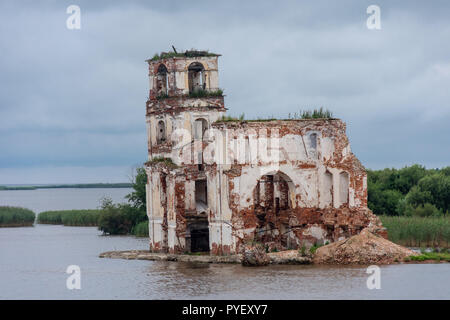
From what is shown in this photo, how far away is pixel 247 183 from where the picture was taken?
45250 mm

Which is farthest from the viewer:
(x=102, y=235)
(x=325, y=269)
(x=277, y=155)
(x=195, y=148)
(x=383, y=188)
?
(x=102, y=235)

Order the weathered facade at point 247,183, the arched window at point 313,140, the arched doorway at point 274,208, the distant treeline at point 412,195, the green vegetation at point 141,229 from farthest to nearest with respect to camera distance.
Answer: the green vegetation at point 141,229, the distant treeline at point 412,195, the arched doorway at point 274,208, the arched window at point 313,140, the weathered facade at point 247,183

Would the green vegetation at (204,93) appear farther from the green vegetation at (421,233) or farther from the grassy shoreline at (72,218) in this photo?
the grassy shoreline at (72,218)

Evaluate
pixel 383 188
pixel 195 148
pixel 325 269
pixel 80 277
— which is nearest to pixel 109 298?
pixel 80 277

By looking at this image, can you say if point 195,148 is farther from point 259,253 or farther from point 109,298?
point 109,298

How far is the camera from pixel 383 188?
207 ft

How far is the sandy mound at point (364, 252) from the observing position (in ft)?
141

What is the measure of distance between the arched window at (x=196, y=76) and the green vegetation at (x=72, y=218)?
95.2 ft

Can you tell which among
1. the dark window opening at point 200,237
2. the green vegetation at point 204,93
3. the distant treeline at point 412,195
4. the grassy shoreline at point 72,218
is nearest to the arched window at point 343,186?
the dark window opening at point 200,237

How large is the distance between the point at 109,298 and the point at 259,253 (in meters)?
8.23

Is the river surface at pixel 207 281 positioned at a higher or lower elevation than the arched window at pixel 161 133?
lower

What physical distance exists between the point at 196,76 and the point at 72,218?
3257 centimetres

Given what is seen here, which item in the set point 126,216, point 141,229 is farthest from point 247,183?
point 126,216

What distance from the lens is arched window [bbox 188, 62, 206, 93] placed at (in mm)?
51125
